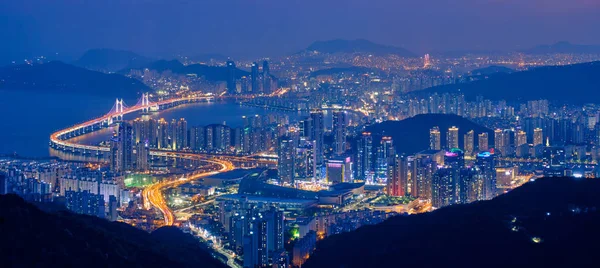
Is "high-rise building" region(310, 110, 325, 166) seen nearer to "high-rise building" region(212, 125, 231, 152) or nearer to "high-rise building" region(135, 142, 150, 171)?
"high-rise building" region(212, 125, 231, 152)

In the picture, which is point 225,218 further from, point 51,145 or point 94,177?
point 51,145

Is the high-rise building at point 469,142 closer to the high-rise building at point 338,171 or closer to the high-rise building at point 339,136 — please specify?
the high-rise building at point 339,136

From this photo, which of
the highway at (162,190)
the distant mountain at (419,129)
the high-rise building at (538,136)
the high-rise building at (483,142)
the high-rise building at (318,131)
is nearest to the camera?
the highway at (162,190)

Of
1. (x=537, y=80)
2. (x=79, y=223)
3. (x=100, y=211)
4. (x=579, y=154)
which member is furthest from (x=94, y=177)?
(x=537, y=80)

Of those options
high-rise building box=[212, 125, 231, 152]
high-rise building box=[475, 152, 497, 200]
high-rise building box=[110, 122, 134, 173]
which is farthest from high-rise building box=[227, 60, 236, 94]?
high-rise building box=[475, 152, 497, 200]

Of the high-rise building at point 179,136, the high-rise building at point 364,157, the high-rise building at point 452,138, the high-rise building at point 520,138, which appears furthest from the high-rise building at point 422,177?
the high-rise building at point 179,136

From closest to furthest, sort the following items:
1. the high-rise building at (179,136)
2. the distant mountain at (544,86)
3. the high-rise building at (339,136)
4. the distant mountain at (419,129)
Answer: the high-rise building at (339,136), the distant mountain at (419,129), the high-rise building at (179,136), the distant mountain at (544,86)

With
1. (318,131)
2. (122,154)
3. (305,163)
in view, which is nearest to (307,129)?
(318,131)
